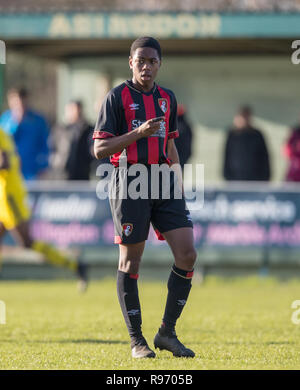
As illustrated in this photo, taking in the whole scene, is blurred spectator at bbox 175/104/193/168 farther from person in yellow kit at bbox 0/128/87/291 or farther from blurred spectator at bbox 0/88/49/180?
blurred spectator at bbox 0/88/49/180

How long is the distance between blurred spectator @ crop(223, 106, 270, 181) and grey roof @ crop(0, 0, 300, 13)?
175 centimetres

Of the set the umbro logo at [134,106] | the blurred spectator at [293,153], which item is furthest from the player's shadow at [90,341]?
the blurred spectator at [293,153]

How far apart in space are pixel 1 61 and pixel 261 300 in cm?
591

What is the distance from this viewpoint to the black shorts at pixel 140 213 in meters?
6.55

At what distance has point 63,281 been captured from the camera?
14078 mm

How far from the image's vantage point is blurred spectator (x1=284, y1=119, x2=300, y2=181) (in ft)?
46.1

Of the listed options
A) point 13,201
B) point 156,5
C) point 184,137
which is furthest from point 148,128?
point 156,5

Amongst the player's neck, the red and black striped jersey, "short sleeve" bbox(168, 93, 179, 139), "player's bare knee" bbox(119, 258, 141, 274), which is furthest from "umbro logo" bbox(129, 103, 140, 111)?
"player's bare knee" bbox(119, 258, 141, 274)

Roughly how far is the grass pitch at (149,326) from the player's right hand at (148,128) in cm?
A: 150

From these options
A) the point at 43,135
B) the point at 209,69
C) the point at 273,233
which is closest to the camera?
the point at 273,233

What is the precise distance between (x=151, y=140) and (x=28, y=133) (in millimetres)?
8061

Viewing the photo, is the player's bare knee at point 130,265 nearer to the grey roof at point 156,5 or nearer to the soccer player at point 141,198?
the soccer player at point 141,198
